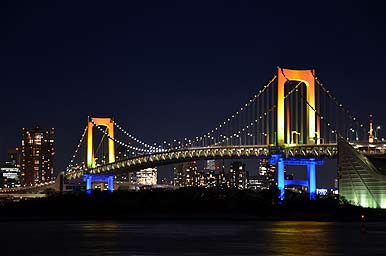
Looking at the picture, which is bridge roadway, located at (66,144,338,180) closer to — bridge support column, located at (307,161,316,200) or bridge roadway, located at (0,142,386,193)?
bridge roadway, located at (0,142,386,193)

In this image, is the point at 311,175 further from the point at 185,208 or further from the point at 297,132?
the point at 185,208

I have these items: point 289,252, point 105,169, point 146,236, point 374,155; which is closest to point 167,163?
point 105,169

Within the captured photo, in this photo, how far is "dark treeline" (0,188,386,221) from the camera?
58.0 m

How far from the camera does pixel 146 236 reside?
3331 cm

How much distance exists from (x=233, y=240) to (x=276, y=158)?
46.8 metres

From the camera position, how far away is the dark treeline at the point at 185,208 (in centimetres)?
5797

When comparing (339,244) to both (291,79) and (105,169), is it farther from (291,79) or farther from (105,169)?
(105,169)

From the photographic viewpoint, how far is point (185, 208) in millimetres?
61719

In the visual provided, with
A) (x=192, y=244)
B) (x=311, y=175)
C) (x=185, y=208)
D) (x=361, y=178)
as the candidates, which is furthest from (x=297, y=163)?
(x=192, y=244)

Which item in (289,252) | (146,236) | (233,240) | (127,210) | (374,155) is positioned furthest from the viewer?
(374,155)

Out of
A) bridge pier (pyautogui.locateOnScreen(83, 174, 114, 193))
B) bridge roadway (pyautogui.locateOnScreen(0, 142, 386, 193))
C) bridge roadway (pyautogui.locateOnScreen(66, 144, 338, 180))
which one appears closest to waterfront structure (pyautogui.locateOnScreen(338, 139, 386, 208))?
bridge roadway (pyautogui.locateOnScreen(0, 142, 386, 193))

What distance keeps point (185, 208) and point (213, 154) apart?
84.8ft

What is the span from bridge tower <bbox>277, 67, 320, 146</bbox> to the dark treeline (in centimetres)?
1097

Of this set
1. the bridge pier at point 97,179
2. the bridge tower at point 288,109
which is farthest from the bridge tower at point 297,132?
the bridge pier at point 97,179
